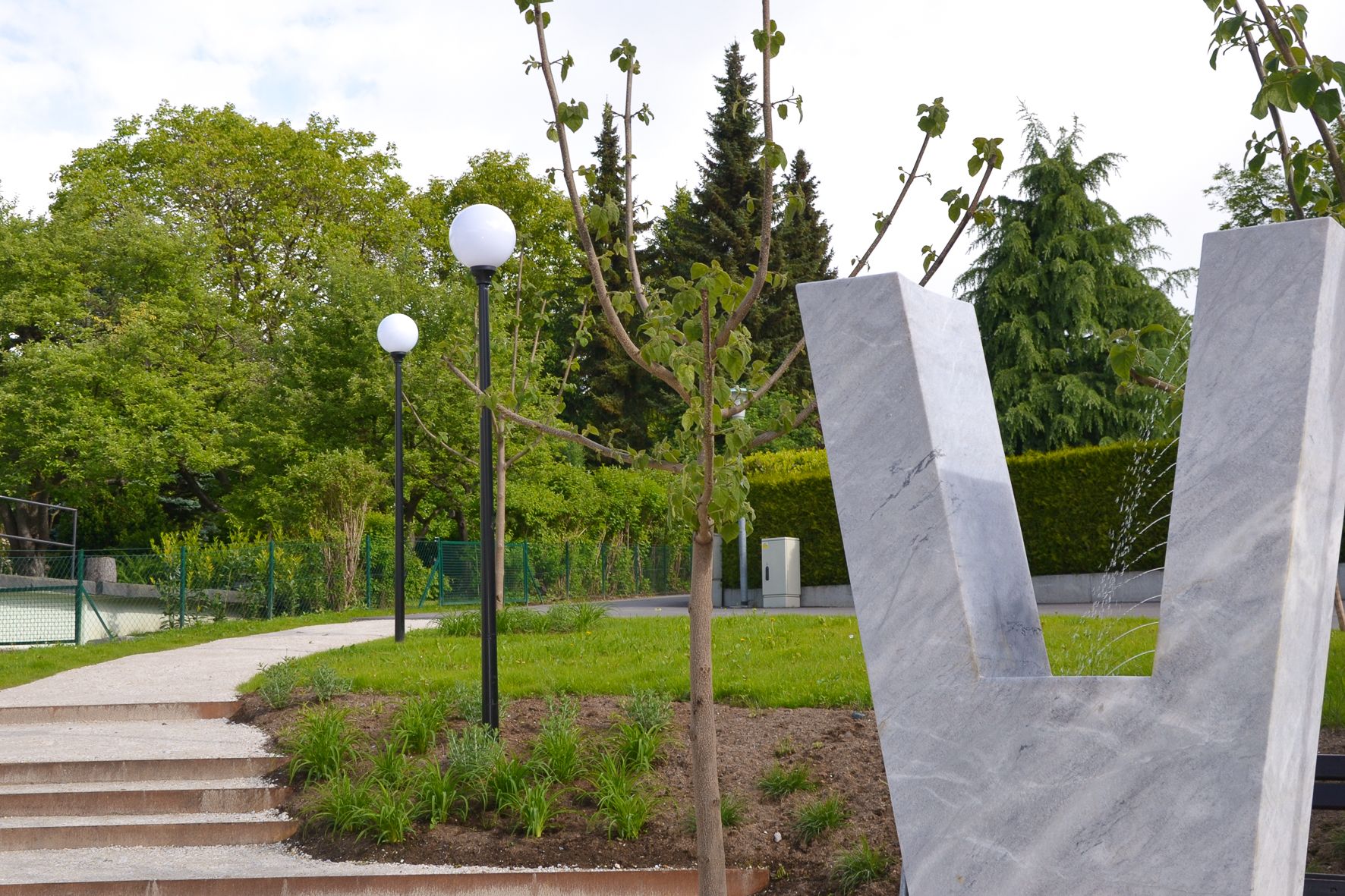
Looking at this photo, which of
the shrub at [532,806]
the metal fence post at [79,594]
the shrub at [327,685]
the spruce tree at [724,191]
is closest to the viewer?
the shrub at [532,806]

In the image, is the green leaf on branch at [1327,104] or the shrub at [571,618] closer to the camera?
the green leaf on branch at [1327,104]

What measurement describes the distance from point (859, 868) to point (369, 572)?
15279 mm

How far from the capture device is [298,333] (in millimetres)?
24984

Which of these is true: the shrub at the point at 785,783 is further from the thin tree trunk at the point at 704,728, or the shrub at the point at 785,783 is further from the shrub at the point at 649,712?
the thin tree trunk at the point at 704,728

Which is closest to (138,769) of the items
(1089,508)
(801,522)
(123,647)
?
(123,647)

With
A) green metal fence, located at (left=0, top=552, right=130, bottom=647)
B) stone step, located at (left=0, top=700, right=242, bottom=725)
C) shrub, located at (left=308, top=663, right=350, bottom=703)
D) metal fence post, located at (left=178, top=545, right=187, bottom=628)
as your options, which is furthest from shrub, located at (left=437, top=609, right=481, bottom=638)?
metal fence post, located at (left=178, top=545, right=187, bottom=628)

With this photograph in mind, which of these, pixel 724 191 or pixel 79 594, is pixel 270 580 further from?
pixel 724 191

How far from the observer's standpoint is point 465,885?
474cm

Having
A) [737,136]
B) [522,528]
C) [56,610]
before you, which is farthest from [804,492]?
[737,136]

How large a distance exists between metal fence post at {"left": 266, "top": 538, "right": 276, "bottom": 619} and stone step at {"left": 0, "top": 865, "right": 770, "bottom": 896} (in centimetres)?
1267

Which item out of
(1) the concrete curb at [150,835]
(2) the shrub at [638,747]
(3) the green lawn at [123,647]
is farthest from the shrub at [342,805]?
(3) the green lawn at [123,647]

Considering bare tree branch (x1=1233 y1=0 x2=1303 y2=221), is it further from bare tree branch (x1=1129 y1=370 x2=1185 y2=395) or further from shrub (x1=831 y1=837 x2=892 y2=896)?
shrub (x1=831 y1=837 x2=892 y2=896)

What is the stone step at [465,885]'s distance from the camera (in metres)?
4.71

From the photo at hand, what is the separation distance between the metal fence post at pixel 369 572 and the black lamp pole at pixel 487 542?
42.6ft
